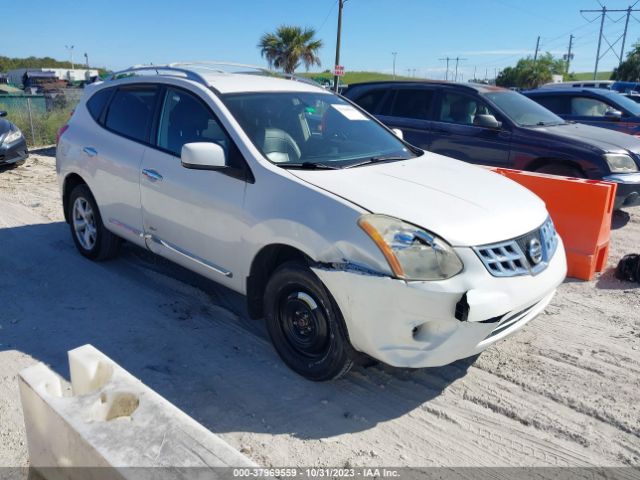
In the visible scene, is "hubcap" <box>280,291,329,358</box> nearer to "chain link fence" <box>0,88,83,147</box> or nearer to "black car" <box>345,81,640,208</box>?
"black car" <box>345,81,640,208</box>

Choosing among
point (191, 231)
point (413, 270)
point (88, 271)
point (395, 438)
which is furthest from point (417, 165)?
point (88, 271)

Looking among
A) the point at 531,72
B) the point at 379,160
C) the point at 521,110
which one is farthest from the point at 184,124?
the point at 531,72

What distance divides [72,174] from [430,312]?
4.13m

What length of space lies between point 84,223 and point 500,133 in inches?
205

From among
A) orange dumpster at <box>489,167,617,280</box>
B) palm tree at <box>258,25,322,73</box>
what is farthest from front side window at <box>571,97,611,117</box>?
palm tree at <box>258,25,322,73</box>

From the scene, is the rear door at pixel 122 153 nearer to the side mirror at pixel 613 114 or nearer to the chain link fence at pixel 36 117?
the side mirror at pixel 613 114

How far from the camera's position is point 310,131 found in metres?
4.15

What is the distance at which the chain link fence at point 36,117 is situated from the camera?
13.6 metres

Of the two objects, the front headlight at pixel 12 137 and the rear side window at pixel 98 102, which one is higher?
the rear side window at pixel 98 102

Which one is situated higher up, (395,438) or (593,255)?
(593,255)

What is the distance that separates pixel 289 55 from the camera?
3456 centimetres

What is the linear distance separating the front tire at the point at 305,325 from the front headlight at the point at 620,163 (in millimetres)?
4972

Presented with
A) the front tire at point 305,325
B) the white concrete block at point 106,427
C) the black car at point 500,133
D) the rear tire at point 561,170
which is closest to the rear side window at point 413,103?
the black car at point 500,133

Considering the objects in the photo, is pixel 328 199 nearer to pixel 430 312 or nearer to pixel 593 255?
pixel 430 312
